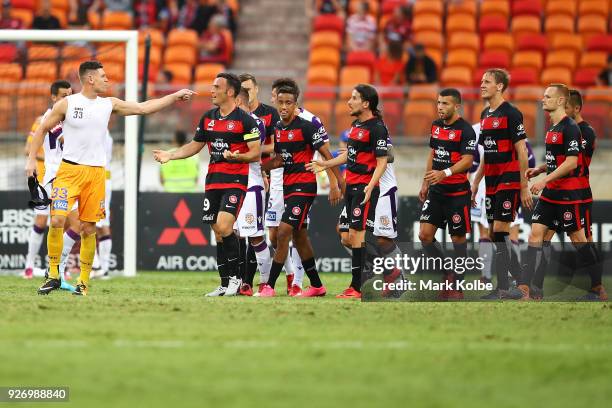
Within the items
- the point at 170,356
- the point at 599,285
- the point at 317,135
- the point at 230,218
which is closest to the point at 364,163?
the point at 317,135

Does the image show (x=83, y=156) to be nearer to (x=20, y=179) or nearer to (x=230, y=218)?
(x=230, y=218)

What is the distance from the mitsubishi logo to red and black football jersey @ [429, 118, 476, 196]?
241 inches

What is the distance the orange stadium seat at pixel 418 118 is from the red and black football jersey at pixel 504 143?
24.8 feet

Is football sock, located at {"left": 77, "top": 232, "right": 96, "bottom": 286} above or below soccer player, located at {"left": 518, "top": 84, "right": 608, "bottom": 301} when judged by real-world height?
below

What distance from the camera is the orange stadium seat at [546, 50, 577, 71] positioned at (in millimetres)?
23969

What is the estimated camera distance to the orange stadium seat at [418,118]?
20.2 m

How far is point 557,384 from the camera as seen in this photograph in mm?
7129

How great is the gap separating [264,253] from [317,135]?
1596mm

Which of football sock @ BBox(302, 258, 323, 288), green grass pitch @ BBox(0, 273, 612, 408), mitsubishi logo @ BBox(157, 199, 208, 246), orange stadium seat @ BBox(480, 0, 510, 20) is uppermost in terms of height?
orange stadium seat @ BBox(480, 0, 510, 20)

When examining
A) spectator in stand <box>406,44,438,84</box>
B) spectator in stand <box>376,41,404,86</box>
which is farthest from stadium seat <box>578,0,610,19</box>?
spectator in stand <box>406,44,438,84</box>

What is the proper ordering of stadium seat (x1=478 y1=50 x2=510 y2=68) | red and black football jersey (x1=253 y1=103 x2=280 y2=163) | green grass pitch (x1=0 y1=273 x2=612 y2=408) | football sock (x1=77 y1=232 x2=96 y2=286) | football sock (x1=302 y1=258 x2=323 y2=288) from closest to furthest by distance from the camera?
green grass pitch (x1=0 y1=273 x2=612 y2=408) → football sock (x1=77 y1=232 x2=96 y2=286) → football sock (x1=302 y1=258 x2=323 y2=288) → red and black football jersey (x1=253 y1=103 x2=280 y2=163) → stadium seat (x1=478 y1=50 x2=510 y2=68)

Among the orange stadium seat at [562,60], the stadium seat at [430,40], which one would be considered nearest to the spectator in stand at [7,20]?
the stadium seat at [430,40]

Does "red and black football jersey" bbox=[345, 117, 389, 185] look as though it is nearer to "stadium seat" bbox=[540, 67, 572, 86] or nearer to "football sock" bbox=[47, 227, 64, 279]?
"football sock" bbox=[47, 227, 64, 279]

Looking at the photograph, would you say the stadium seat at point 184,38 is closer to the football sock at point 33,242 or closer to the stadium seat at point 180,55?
the stadium seat at point 180,55
